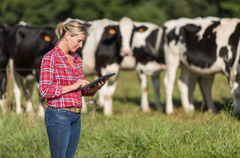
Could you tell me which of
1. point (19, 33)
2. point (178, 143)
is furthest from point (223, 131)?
point (19, 33)

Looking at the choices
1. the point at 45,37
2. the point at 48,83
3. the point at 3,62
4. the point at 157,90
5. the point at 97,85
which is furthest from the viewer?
the point at 157,90

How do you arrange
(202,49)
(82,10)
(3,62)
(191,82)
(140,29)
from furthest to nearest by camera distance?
(82,10)
(140,29)
(191,82)
(3,62)
(202,49)

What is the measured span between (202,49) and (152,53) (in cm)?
222

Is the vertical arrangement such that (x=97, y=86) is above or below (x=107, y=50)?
above

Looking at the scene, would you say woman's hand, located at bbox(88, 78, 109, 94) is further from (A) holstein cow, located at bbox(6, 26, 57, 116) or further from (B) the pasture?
(A) holstein cow, located at bbox(6, 26, 57, 116)

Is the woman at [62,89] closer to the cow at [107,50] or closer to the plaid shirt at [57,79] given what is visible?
the plaid shirt at [57,79]

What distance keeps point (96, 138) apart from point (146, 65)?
15.8 feet

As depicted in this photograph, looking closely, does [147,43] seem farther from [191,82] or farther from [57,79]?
[57,79]

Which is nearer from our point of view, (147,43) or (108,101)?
(108,101)

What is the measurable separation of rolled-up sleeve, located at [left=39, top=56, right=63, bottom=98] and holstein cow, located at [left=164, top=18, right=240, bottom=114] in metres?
4.49

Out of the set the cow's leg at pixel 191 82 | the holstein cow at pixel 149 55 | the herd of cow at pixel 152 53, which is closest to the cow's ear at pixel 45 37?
the herd of cow at pixel 152 53

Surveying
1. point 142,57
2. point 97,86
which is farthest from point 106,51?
A: point 97,86

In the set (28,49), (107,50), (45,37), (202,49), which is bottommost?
(107,50)

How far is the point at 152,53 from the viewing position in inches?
378
